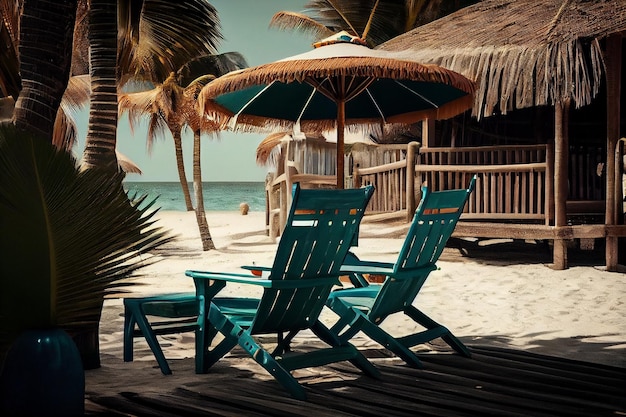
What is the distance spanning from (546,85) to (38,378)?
8.11 meters

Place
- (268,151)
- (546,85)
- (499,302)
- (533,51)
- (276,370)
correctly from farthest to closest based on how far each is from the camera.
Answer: (268,151) → (533,51) → (546,85) → (499,302) → (276,370)

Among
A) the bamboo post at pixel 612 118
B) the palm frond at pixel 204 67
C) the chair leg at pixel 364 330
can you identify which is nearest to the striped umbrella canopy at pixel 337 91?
the chair leg at pixel 364 330

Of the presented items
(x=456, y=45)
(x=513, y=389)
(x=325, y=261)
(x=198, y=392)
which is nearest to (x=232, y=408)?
(x=198, y=392)

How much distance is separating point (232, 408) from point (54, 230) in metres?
1.12

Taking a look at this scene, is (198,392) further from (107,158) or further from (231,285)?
(231,285)

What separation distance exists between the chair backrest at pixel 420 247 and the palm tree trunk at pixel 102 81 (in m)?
3.76

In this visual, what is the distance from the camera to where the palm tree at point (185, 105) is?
18.0 m

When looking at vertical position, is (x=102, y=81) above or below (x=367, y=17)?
below

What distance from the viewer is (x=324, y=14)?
84.2 feet

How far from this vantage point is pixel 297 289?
4.31 meters

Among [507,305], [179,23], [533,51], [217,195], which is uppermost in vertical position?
[179,23]

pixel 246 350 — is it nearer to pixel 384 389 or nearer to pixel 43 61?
pixel 384 389

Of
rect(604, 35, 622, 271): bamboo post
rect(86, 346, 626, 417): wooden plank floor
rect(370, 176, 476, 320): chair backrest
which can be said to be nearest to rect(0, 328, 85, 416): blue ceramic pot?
rect(86, 346, 626, 417): wooden plank floor

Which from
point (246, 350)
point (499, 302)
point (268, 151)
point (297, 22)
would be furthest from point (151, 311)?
point (297, 22)
